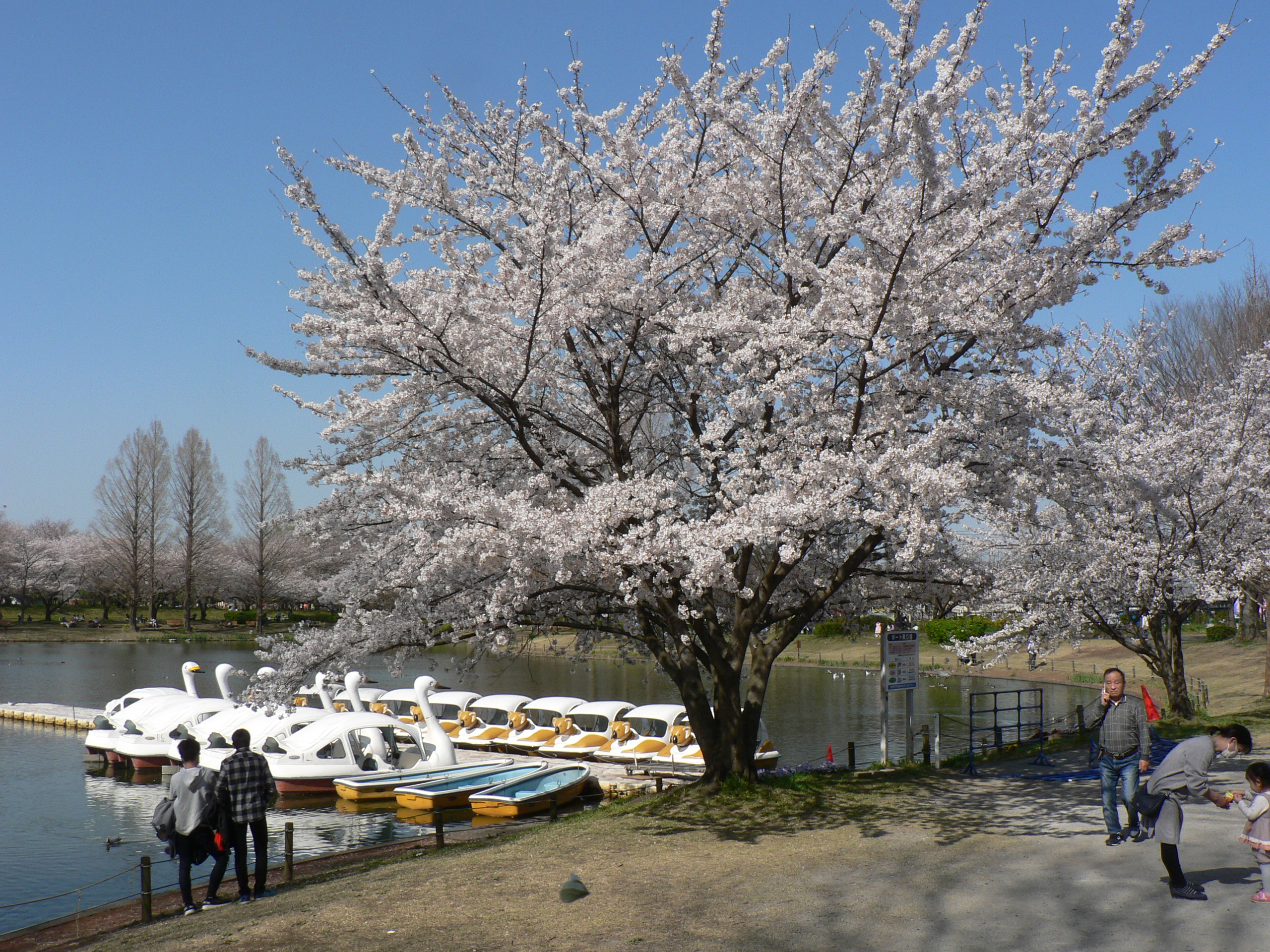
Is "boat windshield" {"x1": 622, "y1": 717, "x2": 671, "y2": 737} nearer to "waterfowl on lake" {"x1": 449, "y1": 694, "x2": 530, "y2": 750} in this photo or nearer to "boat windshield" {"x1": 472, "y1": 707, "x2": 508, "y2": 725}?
"waterfowl on lake" {"x1": 449, "y1": 694, "x2": 530, "y2": 750}

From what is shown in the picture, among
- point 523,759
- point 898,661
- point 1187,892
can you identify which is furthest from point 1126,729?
point 523,759

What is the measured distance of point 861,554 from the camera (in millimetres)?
9953

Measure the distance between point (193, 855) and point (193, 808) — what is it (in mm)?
504

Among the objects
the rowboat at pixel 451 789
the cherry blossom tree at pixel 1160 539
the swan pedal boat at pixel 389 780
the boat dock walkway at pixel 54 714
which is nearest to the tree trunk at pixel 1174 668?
the cherry blossom tree at pixel 1160 539

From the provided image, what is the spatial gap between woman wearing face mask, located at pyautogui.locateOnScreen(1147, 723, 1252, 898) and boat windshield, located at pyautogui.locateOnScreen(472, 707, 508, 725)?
64.2 ft

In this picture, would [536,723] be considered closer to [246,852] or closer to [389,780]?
[389,780]

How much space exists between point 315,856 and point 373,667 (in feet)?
109

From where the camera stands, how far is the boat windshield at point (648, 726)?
67.6ft

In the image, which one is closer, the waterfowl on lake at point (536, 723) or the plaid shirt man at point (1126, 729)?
the plaid shirt man at point (1126, 729)

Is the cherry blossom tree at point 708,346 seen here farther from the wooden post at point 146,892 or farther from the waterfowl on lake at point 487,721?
the waterfowl on lake at point 487,721

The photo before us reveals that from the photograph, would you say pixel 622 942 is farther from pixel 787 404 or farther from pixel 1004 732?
pixel 1004 732

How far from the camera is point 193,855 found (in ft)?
26.0

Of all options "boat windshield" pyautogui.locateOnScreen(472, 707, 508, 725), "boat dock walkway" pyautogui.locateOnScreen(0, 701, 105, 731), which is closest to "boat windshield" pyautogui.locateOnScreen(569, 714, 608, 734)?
"boat windshield" pyautogui.locateOnScreen(472, 707, 508, 725)

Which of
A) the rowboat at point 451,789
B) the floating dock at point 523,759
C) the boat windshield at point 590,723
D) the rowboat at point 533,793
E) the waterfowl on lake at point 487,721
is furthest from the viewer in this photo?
the waterfowl on lake at point 487,721
